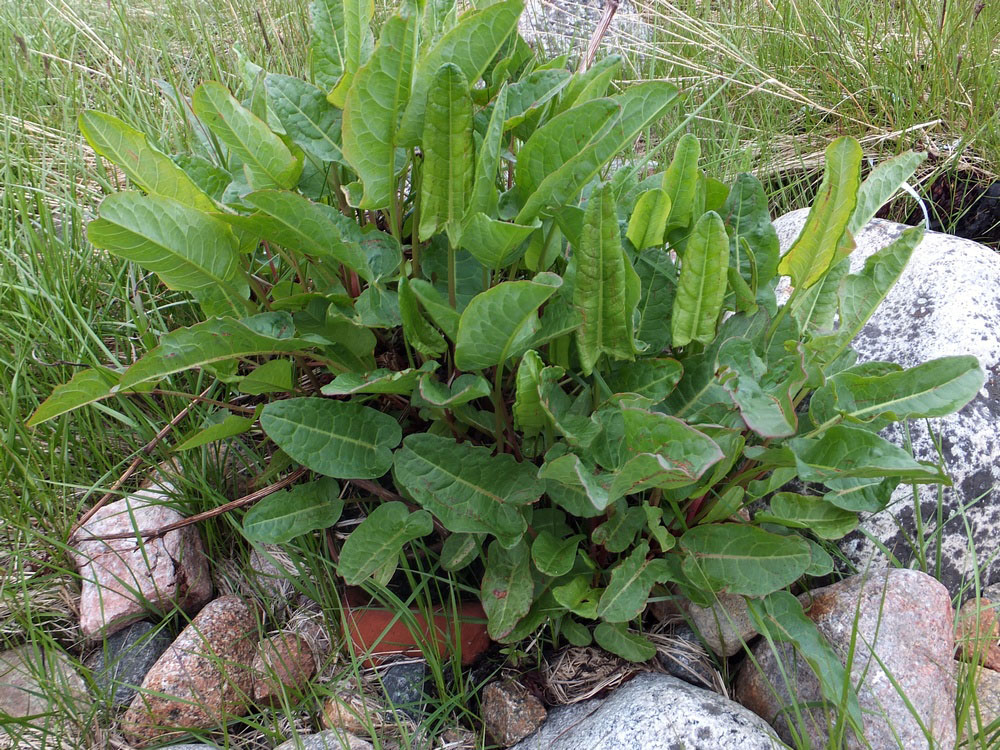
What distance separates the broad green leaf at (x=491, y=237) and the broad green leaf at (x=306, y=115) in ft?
0.93

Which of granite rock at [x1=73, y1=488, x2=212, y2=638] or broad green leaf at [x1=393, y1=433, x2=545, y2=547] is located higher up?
broad green leaf at [x1=393, y1=433, x2=545, y2=547]

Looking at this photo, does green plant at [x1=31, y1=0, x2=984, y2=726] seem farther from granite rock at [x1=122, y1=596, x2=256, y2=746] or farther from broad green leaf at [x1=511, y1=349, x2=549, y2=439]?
granite rock at [x1=122, y1=596, x2=256, y2=746]

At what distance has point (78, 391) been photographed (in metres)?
1.21

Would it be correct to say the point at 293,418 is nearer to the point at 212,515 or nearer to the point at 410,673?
the point at 212,515

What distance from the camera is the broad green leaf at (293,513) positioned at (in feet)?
4.34

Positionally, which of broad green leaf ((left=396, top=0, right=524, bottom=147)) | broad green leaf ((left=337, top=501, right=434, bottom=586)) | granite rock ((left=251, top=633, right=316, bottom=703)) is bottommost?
granite rock ((left=251, top=633, right=316, bottom=703))

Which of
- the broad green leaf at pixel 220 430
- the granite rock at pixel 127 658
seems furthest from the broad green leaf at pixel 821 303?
the granite rock at pixel 127 658

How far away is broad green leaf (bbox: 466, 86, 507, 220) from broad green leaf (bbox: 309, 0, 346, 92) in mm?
384

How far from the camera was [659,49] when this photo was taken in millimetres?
2912

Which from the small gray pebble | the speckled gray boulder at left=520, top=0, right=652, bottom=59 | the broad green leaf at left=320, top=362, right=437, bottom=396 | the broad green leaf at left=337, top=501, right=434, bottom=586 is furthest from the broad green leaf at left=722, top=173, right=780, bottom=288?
the speckled gray boulder at left=520, top=0, right=652, bottom=59

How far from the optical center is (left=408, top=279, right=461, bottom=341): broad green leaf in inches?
44.8

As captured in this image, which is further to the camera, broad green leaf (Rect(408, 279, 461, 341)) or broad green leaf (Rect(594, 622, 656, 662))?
broad green leaf (Rect(594, 622, 656, 662))

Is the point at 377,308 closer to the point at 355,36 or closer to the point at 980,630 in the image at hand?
the point at 355,36

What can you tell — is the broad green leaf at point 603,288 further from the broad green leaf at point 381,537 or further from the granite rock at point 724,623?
the granite rock at point 724,623
